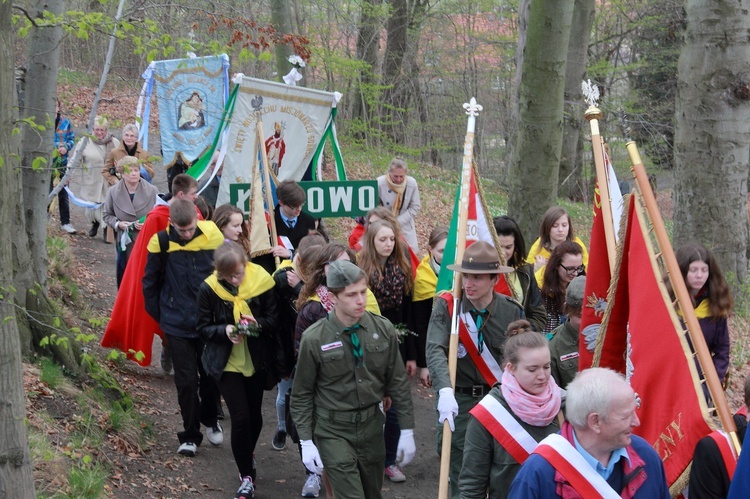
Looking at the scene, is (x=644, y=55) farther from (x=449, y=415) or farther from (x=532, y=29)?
(x=449, y=415)

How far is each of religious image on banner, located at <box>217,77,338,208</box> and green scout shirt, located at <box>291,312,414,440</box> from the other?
6324mm

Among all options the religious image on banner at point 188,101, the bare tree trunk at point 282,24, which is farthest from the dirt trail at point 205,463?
the bare tree trunk at point 282,24

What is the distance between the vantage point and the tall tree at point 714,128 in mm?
9336

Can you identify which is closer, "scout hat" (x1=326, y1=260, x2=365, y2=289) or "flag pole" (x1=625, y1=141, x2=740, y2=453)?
"flag pole" (x1=625, y1=141, x2=740, y2=453)

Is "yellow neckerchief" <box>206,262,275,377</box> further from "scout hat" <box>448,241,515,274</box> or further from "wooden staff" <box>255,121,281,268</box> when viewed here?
"scout hat" <box>448,241,515,274</box>

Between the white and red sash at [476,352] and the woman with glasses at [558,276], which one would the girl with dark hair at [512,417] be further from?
the woman with glasses at [558,276]

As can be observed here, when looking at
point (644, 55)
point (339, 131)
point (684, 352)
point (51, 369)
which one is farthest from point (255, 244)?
point (644, 55)

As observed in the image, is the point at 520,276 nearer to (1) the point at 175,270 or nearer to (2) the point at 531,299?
(2) the point at 531,299

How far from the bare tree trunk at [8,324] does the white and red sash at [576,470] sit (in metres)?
2.67

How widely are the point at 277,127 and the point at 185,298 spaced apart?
16.5ft

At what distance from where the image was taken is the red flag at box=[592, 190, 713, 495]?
378 cm

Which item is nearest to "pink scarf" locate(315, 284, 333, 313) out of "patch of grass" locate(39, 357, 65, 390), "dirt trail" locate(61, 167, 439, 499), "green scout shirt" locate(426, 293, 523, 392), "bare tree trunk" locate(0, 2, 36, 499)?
"green scout shirt" locate(426, 293, 523, 392)

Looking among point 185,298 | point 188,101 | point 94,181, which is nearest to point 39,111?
point 185,298

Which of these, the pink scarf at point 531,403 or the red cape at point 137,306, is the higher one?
the pink scarf at point 531,403
